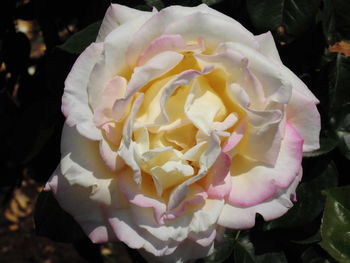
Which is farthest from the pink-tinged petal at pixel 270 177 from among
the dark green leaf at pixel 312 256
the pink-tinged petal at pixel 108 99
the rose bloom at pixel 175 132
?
the dark green leaf at pixel 312 256

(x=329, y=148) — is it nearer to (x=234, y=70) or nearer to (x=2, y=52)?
(x=234, y=70)

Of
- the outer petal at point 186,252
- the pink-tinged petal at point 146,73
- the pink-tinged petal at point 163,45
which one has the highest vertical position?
the pink-tinged petal at point 163,45

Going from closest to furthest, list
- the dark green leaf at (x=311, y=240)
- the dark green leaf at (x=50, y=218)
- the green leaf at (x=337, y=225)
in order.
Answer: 1. the green leaf at (x=337, y=225)
2. the dark green leaf at (x=50, y=218)
3. the dark green leaf at (x=311, y=240)

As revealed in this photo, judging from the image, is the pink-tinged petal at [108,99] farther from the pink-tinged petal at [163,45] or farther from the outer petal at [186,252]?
the outer petal at [186,252]

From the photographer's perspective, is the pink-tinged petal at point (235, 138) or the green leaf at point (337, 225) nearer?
the pink-tinged petal at point (235, 138)

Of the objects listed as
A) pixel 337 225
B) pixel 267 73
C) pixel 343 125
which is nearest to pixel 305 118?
pixel 267 73

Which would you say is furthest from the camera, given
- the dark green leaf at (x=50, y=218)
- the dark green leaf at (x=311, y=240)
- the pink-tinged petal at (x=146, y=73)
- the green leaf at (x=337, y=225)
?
the dark green leaf at (x=311, y=240)

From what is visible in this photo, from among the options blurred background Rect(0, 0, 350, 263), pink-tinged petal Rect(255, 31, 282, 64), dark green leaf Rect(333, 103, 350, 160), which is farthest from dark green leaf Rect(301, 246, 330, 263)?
pink-tinged petal Rect(255, 31, 282, 64)

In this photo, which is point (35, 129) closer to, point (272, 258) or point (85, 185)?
point (85, 185)
